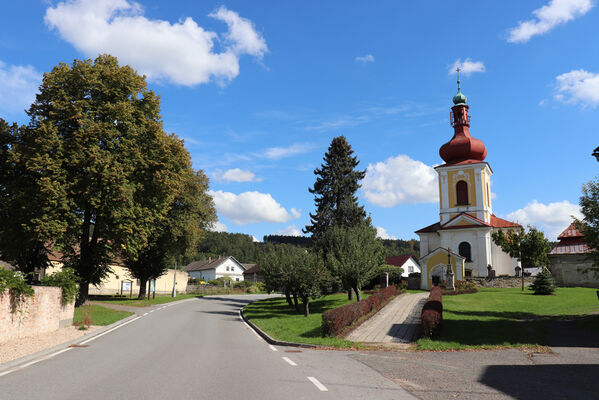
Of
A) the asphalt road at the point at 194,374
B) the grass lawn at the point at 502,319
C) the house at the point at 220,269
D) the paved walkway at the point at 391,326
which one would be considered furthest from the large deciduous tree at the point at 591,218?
the house at the point at 220,269

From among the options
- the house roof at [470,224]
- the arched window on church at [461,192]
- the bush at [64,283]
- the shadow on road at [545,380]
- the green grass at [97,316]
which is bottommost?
the green grass at [97,316]

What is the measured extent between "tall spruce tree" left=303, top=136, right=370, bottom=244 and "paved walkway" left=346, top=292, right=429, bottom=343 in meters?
17.1

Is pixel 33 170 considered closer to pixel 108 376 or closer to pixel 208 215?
pixel 108 376

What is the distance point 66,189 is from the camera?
2500cm

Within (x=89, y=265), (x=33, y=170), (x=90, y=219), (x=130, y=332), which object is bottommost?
(x=130, y=332)

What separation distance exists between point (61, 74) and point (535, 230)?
39.5 metres

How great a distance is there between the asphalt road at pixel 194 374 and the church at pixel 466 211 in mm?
39986

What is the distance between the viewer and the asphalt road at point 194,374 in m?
7.63

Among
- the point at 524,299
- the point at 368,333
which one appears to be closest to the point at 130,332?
the point at 368,333

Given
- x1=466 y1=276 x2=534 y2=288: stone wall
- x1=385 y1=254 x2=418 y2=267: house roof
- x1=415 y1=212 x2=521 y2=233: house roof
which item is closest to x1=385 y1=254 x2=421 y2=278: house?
x1=385 y1=254 x2=418 y2=267: house roof

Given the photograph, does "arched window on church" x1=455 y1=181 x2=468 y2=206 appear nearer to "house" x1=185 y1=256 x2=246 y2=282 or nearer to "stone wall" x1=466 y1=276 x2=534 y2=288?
"stone wall" x1=466 y1=276 x2=534 y2=288

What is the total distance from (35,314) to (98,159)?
1095 cm

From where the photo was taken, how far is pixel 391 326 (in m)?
20.3

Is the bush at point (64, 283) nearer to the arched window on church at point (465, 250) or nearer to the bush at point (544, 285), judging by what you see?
the bush at point (544, 285)
